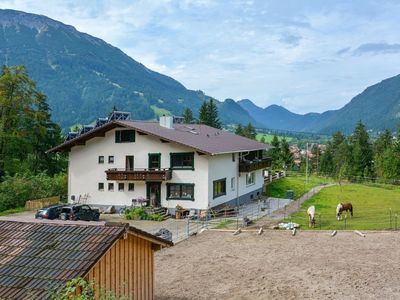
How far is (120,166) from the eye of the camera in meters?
37.8

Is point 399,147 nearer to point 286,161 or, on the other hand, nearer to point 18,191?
point 286,161

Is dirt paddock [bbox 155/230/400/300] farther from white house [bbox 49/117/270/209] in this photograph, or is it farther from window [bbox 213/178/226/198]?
window [bbox 213/178/226/198]

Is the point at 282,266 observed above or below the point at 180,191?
below

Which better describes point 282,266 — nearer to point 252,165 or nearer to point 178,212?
point 178,212

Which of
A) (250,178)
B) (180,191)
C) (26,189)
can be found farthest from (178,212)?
(26,189)

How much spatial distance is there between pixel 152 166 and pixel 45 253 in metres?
25.9

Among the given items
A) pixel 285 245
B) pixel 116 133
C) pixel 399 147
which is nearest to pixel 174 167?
pixel 116 133

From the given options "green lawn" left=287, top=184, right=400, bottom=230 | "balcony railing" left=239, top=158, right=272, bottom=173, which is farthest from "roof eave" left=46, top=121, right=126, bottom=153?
"green lawn" left=287, top=184, right=400, bottom=230

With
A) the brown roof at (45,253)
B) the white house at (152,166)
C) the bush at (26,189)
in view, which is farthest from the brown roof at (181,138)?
the brown roof at (45,253)

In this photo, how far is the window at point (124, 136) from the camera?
37469 mm

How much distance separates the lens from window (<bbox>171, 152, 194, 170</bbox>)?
35.6 m

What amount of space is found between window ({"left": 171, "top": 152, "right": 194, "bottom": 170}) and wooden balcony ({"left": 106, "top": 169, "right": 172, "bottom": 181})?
0.82 meters

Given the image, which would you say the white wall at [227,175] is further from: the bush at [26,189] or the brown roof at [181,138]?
the bush at [26,189]

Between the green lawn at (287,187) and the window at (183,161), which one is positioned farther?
the green lawn at (287,187)
